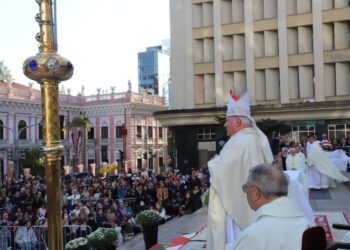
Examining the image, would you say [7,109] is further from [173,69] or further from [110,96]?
[173,69]

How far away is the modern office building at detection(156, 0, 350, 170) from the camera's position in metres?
33.2

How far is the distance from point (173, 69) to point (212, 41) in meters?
3.67

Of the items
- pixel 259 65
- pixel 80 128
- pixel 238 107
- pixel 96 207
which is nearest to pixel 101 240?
pixel 238 107

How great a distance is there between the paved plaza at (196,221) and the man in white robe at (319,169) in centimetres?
94


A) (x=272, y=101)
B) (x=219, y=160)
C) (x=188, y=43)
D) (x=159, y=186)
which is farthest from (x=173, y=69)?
(x=219, y=160)

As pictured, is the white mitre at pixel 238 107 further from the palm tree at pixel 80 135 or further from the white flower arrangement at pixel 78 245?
the palm tree at pixel 80 135

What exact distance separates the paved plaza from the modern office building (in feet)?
63.8

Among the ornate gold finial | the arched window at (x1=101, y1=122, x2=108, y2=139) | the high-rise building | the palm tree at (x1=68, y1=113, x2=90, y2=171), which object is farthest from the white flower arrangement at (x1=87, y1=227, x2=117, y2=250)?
the high-rise building

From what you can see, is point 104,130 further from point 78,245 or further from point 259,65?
point 78,245

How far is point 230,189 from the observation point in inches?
201

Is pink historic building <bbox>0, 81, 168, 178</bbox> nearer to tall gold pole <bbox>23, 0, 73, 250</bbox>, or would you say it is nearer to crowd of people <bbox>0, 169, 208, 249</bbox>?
crowd of people <bbox>0, 169, 208, 249</bbox>

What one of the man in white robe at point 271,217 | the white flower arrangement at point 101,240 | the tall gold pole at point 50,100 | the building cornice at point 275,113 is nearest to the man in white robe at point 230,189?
the tall gold pole at point 50,100

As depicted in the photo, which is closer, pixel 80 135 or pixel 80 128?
pixel 80 135

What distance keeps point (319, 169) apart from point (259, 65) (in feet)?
71.8
